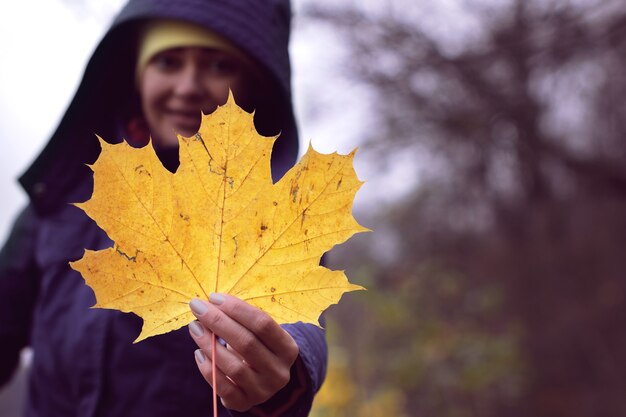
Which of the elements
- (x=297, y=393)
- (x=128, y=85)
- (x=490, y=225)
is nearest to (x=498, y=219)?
(x=490, y=225)

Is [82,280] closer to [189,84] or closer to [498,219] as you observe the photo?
[189,84]

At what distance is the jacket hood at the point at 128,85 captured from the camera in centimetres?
144

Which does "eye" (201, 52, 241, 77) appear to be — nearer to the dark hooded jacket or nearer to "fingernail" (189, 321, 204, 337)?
the dark hooded jacket

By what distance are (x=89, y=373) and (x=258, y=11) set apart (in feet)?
3.28

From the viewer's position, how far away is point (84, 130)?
169cm

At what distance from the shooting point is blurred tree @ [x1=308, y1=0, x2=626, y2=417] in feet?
14.2

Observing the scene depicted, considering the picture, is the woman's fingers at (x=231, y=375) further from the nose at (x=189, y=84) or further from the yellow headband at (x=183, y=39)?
the yellow headband at (x=183, y=39)

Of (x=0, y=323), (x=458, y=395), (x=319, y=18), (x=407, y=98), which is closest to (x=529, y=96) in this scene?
(x=407, y=98)

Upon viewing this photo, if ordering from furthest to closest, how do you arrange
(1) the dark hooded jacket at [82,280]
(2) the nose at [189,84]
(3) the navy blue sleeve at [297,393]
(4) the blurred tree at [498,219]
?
(4) the blurred tree at [498,219], (2) the nose at [189,84], (1) the dark hooded jacket at [82,280], (3) the navy blue sleeve at [297,393]

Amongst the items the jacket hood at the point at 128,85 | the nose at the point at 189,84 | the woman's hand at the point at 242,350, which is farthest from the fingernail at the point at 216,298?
the nose at the point at 189,84

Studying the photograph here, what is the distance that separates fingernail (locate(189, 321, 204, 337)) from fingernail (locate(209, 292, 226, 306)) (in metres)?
0.05

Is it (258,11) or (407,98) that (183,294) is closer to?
(258,11)

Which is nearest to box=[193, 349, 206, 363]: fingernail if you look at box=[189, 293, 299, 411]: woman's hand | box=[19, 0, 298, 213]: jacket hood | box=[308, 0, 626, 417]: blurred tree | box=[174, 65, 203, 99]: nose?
box=[189, 293, 299, 411]: woman's hand

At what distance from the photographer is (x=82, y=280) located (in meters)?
1.48
